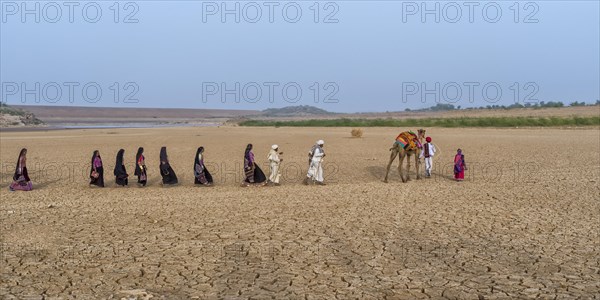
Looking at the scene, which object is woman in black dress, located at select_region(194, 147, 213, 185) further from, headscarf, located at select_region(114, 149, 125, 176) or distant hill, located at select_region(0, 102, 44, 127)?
distant hill, located at select_region(0, 102, 44, 127)

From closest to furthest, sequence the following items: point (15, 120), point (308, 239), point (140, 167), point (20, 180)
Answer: point (308, 239) < point (20, 180) < point (140, 167) < point (15, 120)

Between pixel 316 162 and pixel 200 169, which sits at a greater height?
pixel 316 162

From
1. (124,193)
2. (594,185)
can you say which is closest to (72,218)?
(124,193)

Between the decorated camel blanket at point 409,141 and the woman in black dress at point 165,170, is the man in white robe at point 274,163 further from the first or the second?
the decorated camel blanket at point 409,141

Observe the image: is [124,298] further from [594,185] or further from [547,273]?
[594,185]

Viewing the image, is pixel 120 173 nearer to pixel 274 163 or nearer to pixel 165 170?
pixel 165 170

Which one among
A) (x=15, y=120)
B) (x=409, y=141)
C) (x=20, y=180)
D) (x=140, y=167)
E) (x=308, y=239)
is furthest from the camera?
(x=15, y=120)

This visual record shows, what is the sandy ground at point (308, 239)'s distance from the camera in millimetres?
6054

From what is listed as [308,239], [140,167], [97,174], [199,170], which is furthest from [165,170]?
[308,239]

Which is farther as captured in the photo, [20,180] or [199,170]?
[199,170]

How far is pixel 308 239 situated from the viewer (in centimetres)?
808

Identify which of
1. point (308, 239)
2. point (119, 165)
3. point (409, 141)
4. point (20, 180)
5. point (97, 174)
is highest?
point (409, 141)

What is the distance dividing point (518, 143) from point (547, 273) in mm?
22397

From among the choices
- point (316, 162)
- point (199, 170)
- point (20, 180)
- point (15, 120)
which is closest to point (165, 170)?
point (199, 170)
